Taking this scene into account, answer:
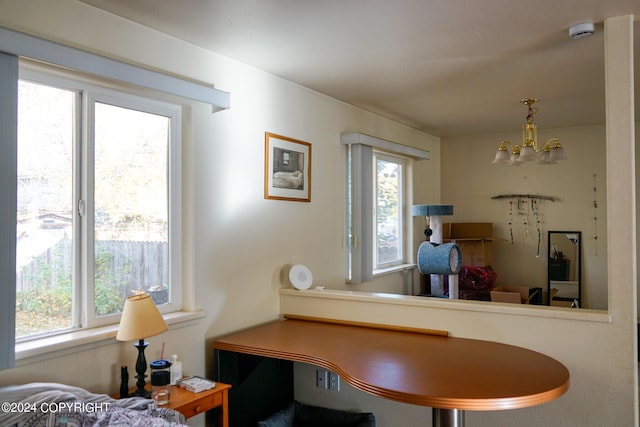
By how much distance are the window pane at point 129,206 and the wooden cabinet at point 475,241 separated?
12.8 feet

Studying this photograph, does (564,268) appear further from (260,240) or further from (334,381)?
(260,240)

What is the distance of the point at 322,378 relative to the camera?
3.17m

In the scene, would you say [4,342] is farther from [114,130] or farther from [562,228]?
[562,228]

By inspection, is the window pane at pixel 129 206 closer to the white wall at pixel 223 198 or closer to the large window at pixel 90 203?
the large window at pixel 90 203

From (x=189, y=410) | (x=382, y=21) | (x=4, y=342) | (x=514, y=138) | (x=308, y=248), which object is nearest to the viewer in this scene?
(x=4, y=342)

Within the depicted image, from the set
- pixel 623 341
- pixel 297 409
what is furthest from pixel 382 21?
pixel 297 409

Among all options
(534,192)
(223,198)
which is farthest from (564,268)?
(223,198)

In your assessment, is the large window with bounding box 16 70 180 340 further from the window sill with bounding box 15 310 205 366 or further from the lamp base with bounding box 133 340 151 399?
the lamp base with bounding box 133 340 151 399

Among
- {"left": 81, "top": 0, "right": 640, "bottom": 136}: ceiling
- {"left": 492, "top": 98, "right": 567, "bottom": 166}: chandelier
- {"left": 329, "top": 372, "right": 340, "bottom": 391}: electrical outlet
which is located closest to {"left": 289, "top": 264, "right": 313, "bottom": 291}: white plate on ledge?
{"left": 329, "top": 372, "right": 340, "bottom": 391}: electrical outlet

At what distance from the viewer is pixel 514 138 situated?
586cm

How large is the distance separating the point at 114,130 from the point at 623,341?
106 inches

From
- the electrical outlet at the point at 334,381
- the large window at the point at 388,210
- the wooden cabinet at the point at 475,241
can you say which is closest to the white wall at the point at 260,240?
the electrical outlet at the point at 334,381

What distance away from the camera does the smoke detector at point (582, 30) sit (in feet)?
8.21

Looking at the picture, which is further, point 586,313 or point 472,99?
point 472,99
